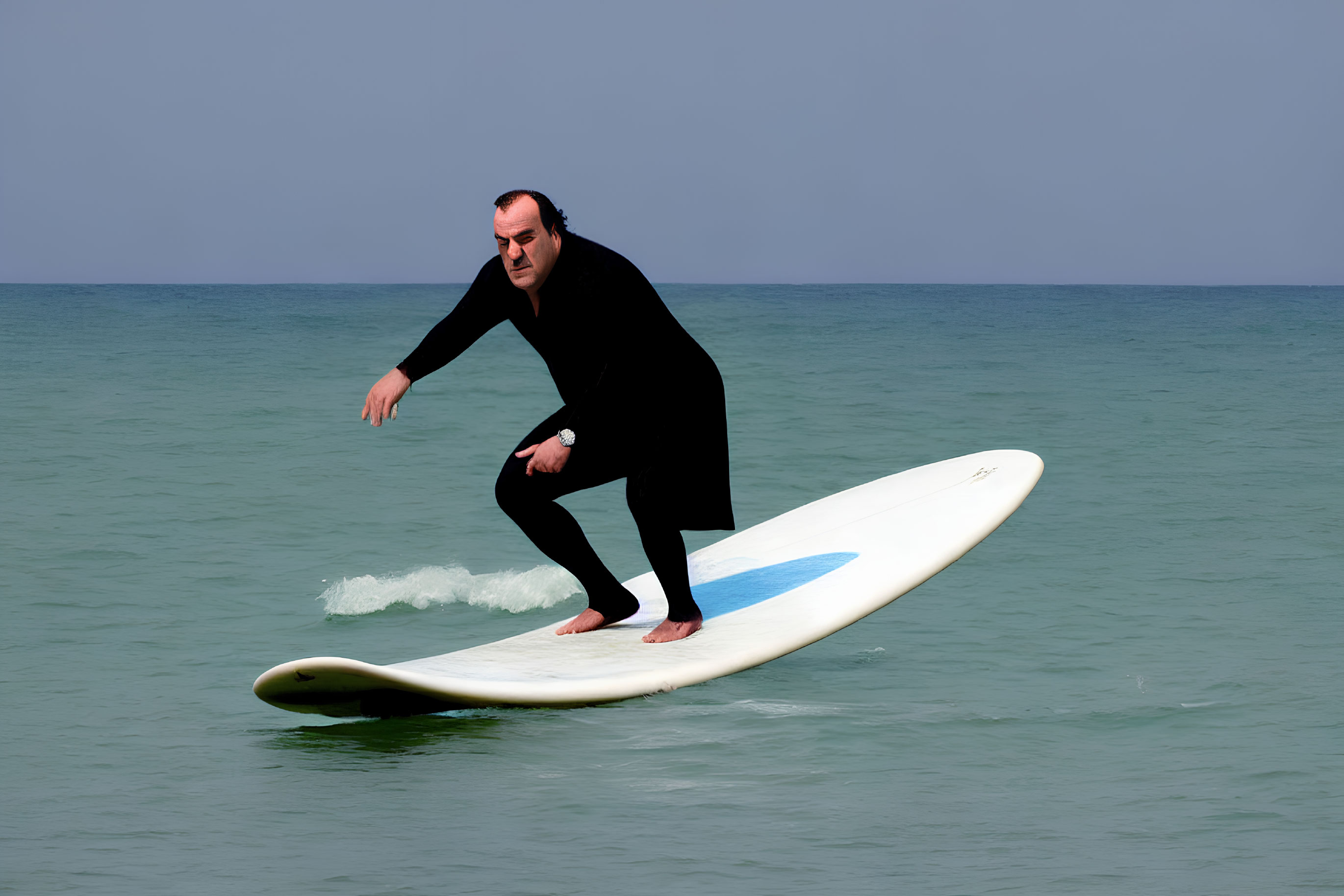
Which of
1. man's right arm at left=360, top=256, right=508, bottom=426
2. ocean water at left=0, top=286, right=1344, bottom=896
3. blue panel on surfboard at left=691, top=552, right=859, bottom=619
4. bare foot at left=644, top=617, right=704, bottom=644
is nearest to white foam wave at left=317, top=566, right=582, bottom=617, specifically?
ocean water at left=0, top=286, right=1344, bottom=896

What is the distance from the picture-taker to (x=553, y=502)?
16.6ft

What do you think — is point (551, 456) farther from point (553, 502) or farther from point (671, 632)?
point (671, 632)

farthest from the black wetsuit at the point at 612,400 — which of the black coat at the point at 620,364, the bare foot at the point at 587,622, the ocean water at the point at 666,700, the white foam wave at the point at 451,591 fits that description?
the white foam wave at the point at 451,591

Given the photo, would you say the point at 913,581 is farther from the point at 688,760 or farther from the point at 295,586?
the point at 295,586

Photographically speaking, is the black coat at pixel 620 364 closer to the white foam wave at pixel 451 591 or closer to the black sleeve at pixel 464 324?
the black sleeve at pixel 464 324

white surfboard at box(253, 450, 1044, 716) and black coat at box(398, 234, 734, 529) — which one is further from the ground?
black coat at box(398, 234, 734, 529)

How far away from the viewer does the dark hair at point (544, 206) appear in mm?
4730

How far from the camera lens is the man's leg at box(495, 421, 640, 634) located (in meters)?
4.93

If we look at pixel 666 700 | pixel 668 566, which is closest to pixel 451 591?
pixel 668 566

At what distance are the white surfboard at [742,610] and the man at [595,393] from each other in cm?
26

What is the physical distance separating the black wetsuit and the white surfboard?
0.99ft

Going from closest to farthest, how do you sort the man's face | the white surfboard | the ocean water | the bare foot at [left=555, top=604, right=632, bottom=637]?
the ocean water, the white surfboard, the man's face, the bare foot at [left=555, top=604, right=632, bottom=637]

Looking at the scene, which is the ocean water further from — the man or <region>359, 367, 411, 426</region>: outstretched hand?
<region>359, 367, 411, 426</region>: outstretched hand

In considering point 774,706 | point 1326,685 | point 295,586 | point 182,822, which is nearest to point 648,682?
point 774,706
